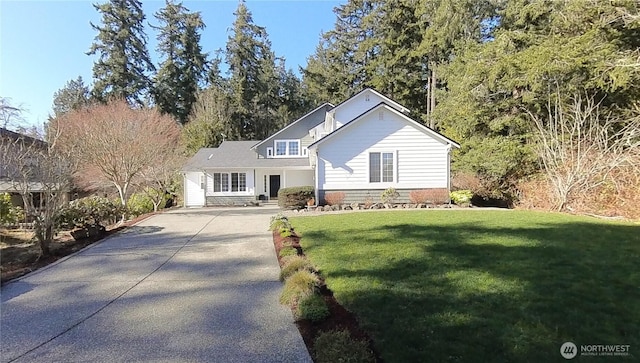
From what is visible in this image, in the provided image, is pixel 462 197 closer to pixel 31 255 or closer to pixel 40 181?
pixel 40 181

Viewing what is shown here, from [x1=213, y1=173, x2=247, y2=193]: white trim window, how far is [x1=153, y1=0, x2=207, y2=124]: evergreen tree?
18166 mm

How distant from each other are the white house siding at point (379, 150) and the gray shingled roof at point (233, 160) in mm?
7414

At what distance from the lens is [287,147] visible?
27.0 metres

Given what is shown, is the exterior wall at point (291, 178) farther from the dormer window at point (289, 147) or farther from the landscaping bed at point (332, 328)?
the landscaping bed at point (332, 328)

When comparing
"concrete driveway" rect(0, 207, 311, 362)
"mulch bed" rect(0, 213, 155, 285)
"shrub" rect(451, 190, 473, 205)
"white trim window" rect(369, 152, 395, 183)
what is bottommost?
"concrete driveway" rect(0, 207, 311, 362)

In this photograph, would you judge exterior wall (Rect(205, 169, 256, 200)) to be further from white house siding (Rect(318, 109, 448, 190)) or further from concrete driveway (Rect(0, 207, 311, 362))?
concrete driveway (Rect(0, 207, 311, 362))

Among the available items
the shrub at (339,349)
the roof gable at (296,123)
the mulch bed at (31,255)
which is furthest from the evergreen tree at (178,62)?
the shrub at (339,349)

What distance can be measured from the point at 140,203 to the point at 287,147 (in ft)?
35.8

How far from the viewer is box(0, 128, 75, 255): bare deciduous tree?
8.54 m

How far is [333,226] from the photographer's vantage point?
1103 cm

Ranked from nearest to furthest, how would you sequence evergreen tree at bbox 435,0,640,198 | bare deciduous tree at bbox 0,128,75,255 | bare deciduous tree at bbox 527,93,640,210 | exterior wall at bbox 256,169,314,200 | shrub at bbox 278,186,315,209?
1. bare deciduous tree at bbox 0,128,75,255
2. bare deciduous tree at bbox 527,93,640,210
3. evergreen tree at bbox 435,0,640,198
4. shrub at bbox 278,186,315,209
5. exterior wall at bbox 256,169,314,200

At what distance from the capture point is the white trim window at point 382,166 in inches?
701

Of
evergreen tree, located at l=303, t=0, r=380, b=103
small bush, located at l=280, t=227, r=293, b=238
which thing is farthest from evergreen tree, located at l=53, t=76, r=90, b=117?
small bush, located at l=280, t=227, r=293, b=238

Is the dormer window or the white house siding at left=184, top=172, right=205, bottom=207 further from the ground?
the dormer window
